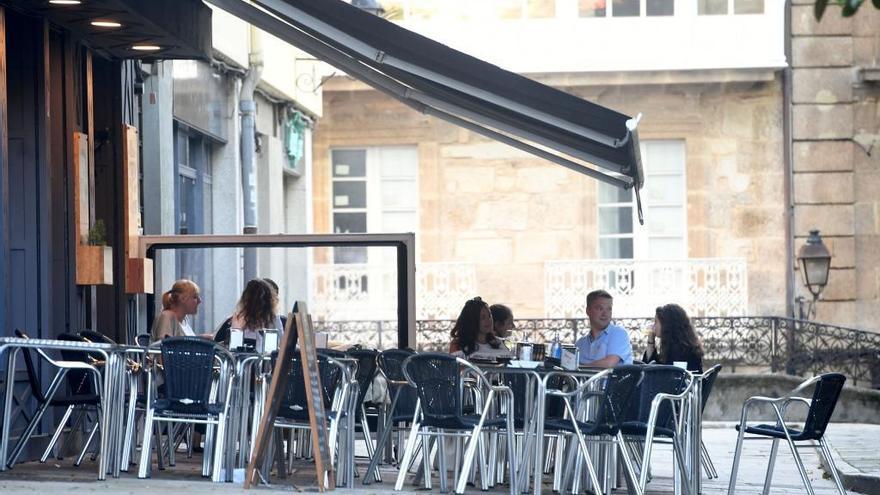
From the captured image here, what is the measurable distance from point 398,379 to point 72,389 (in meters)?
2.06

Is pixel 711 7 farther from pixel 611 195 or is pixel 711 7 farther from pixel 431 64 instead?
pixel 431 64

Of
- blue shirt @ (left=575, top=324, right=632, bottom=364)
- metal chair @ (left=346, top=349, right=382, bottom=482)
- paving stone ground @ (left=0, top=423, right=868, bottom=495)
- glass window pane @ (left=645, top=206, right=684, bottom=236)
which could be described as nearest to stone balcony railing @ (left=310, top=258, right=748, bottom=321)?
glass window pane @ (left=645, top=206, right=684, bottom=236)

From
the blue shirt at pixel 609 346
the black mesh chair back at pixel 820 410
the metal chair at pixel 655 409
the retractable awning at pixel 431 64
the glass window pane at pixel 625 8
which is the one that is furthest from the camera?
the glass window pane at pixel 625 8

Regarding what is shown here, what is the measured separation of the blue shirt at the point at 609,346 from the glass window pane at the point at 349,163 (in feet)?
44.4

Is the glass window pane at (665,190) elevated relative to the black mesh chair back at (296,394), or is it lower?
elevated

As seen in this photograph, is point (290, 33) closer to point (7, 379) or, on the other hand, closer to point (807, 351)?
point (7, 379)

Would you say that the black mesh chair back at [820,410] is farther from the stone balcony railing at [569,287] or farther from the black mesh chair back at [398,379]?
the stone balcony railing at [569,287]

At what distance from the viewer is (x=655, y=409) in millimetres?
9602

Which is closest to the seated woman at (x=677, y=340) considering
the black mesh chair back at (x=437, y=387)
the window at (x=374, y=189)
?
the black mesh chair back at (x=437, y=387)

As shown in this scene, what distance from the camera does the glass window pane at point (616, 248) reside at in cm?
2466

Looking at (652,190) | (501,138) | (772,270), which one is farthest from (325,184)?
(501,138)

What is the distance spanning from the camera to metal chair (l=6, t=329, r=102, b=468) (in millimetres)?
10250

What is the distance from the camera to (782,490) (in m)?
11.4

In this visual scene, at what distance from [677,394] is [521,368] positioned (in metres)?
0.89
